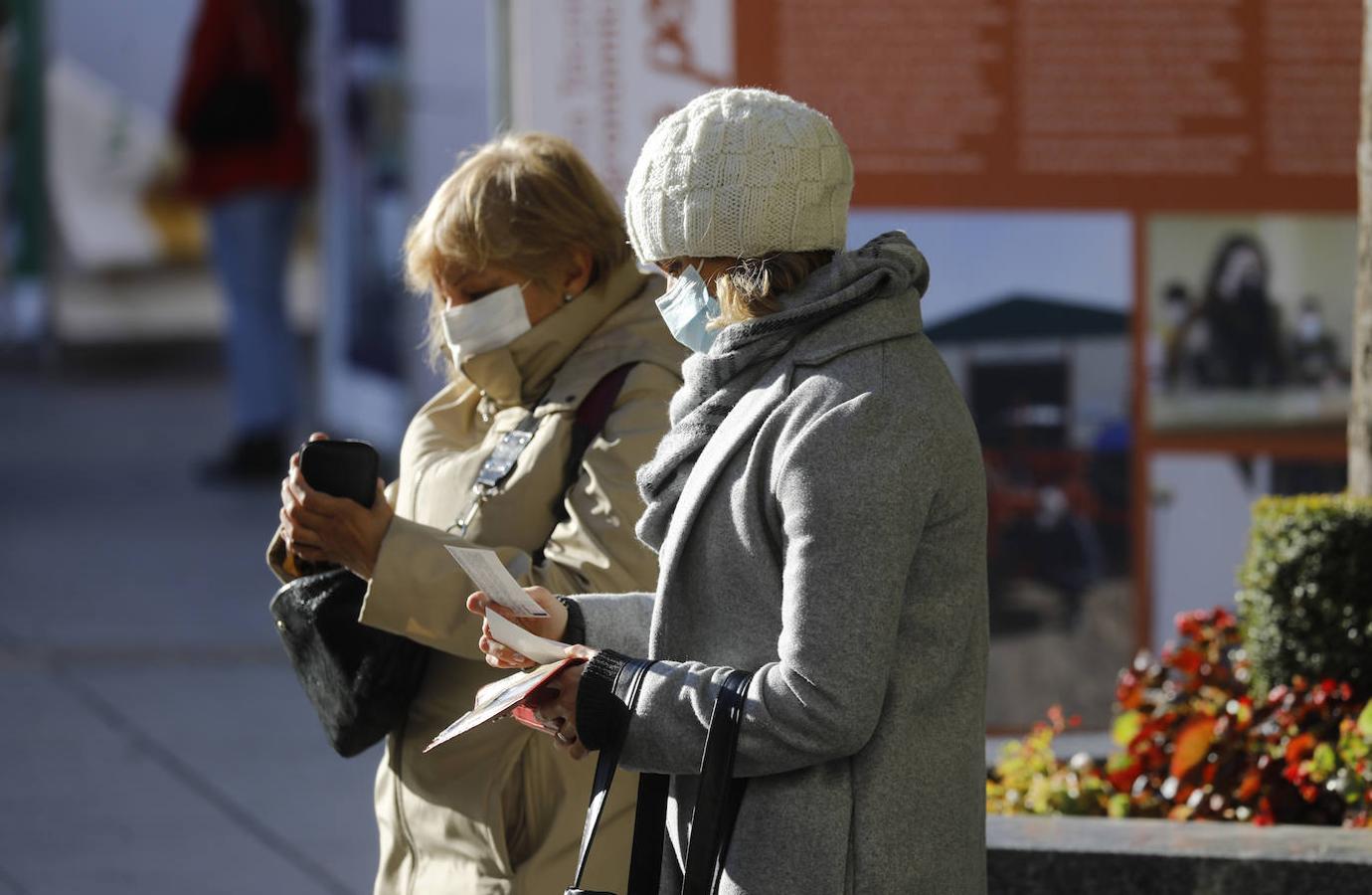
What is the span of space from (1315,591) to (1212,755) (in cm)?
37

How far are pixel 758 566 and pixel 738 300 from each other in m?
0.29

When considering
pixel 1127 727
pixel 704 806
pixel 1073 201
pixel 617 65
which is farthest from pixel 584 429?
pixel 1073 201

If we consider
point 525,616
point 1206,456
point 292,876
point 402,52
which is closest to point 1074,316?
point 1206,456

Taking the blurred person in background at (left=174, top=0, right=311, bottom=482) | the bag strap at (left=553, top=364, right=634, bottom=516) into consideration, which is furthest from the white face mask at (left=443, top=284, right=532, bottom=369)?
the blurred person in background at (left=174, top=0, right=311, bottom=482)

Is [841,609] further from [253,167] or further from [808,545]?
[253,167]

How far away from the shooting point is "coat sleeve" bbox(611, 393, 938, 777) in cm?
204

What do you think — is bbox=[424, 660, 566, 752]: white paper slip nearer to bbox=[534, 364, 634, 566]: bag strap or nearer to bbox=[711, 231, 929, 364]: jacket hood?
bbox=[711, 231, 929, 364]: jacket hood

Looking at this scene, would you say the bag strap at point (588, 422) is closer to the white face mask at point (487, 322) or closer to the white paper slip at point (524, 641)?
the white face mask at point (487, 322)

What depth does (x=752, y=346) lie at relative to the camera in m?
2.18

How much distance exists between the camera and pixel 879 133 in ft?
17.1

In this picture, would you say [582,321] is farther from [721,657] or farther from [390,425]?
[390,425]

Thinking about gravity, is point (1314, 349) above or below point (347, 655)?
above

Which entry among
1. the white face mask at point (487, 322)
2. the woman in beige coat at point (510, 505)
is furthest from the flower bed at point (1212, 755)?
the white face mask at point (487, 322)

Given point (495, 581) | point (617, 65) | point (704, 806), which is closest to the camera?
point (704, 806)
